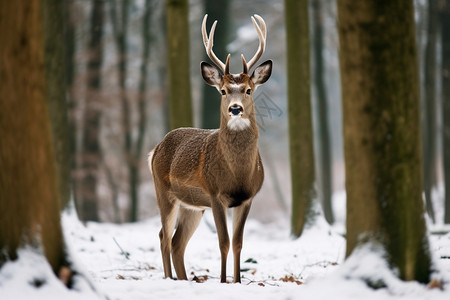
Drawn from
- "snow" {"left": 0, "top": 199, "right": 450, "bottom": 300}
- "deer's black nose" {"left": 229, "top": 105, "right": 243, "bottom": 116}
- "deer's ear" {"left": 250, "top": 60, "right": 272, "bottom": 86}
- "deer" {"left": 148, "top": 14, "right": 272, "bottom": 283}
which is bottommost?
"snow" {"left": 0, "top": 199, "right": 450, "bottom": 300}

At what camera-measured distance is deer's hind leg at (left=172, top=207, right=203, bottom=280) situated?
7.39m

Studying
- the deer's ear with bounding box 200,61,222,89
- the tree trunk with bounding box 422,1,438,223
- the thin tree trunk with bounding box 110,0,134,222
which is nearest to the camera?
the deer's ear with bounding box 200,61,222,89

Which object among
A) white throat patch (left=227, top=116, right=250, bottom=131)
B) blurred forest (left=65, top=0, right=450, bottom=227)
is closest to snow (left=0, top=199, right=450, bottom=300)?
white throat patch (left=227, top=116, right=250, bottom=131)

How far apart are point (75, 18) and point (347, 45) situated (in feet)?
49.4

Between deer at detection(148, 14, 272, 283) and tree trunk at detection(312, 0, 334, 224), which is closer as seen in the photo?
deer at detection(148, 14, 272, 283)

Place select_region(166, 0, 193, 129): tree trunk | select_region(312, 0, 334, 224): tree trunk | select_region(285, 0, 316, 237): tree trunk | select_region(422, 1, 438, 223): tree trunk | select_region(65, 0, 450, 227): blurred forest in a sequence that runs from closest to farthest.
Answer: select_region(285, 0, 316, 237): tree trunk < select_region(166, 0, 193, 129): tree trunk < select_region(422, 1, 438, 223): tree trunk < select_region(65, 0, 450, 227): blurred forest < select_region(312, 0, 334, 224): tree trunk

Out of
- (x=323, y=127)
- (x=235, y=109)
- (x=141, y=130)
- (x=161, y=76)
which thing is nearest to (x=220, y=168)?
(x=235, y=109)

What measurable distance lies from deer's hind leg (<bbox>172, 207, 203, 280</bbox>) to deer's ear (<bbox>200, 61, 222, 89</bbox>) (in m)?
1.67

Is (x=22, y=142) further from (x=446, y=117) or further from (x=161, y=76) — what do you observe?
(x=161, y=76)

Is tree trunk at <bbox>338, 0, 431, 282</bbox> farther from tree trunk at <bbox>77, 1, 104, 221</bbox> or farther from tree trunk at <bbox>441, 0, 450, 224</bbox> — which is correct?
tree trunk at <bbox>77, 1, 104, 221</bbox>

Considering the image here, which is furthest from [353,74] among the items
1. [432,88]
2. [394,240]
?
[432,88]

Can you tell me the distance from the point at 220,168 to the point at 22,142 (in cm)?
272

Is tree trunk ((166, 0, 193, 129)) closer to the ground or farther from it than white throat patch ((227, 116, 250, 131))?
farther from it

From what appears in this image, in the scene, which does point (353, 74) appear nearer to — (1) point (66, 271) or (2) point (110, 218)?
(1) point (66, 271)
